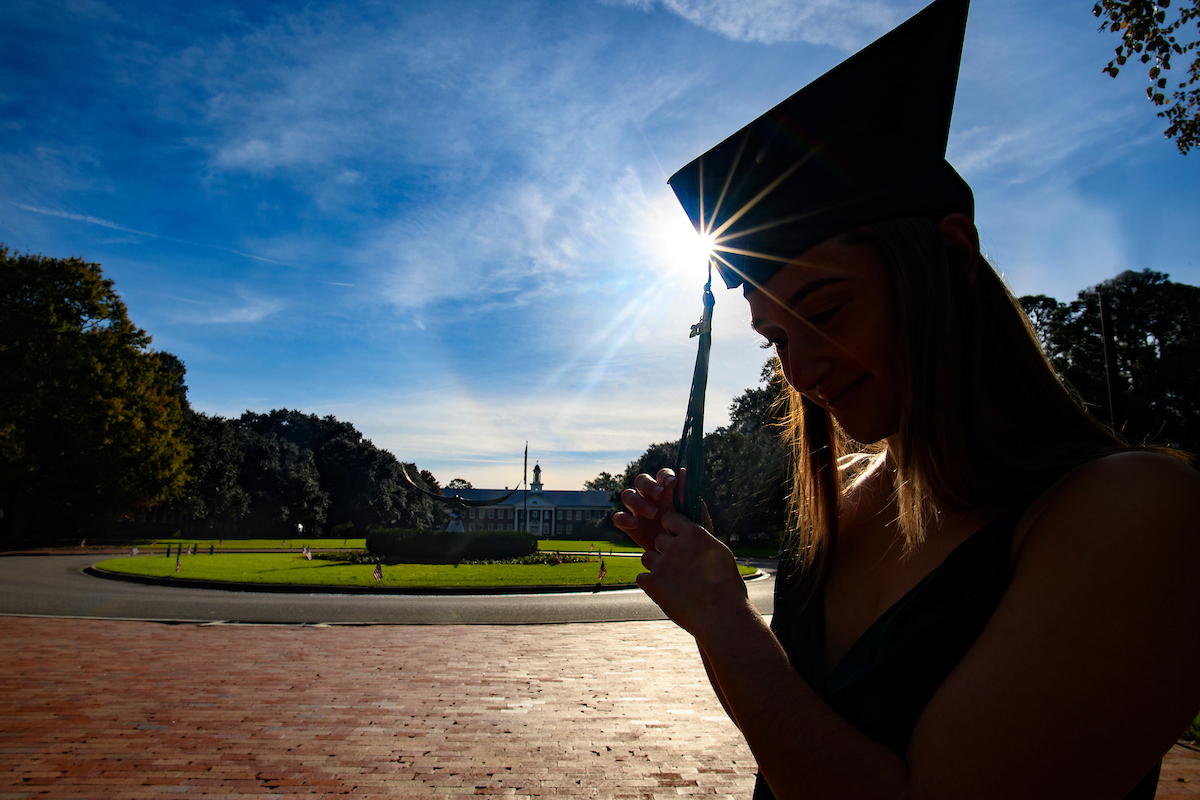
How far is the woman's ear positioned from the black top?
1.42 feet

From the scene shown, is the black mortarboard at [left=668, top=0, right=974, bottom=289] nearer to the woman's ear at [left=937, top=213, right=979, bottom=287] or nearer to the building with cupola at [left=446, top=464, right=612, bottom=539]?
the woman's ear at [left=937, top=213, right=979, bottom=287]

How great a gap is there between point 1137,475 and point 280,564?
2876 centimetres

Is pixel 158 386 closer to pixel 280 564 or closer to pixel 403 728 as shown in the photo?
pixel 280 564

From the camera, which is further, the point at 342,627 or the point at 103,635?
the point at 342,627

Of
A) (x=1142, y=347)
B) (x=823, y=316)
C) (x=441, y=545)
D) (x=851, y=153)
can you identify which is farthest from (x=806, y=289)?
(x=1142, y=347)

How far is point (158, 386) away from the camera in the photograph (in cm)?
3444

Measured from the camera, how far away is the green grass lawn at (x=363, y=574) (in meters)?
18.0

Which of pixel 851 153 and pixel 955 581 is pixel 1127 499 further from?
pixel 851 153

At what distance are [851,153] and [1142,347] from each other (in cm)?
4158

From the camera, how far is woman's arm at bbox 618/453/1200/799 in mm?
734

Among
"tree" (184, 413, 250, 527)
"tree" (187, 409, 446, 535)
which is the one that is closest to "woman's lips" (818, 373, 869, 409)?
"tree" (184, 413, 250, 527)

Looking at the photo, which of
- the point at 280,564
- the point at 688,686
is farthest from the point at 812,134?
the point at 280,564

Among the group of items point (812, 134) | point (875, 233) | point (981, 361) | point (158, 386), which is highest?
point (158, 386)

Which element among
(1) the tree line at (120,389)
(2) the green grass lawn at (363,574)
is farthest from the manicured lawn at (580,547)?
(2) the green grass lawn at (363,574)
